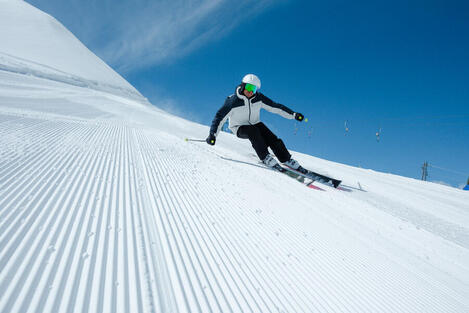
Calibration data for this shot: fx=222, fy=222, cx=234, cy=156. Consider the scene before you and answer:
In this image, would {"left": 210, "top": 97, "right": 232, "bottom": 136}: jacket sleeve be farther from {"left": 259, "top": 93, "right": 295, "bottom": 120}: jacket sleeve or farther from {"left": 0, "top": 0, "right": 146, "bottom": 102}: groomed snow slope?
{"left": 0, "top": 0, "right": 146, "bottom": 102}: groomed snow slope

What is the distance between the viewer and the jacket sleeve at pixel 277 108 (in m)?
4.73

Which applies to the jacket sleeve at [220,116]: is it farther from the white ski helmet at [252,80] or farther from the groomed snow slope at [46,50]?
the groomed snow slope at [46,50]

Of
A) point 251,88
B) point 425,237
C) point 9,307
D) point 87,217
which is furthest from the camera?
point 251,88

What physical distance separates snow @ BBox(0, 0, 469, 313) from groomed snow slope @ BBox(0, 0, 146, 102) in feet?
105

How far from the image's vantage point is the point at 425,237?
1945mm

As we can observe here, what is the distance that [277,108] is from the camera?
4.82 m

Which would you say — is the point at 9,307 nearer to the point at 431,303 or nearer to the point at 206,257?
the point at 206,257

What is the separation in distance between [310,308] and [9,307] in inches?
42.3

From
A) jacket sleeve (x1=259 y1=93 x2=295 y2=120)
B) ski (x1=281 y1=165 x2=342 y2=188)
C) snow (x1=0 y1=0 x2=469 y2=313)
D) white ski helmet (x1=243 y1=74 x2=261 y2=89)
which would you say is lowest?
snow (x1=0 y1=0 x2=469 y2=313)

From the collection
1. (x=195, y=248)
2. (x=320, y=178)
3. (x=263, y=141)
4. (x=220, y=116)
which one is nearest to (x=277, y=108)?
(x=263, y=141)

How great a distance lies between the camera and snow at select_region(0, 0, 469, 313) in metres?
0.87

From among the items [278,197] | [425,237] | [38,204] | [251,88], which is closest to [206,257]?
[38,204]

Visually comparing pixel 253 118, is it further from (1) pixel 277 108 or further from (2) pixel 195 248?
(2) pixel 195 248

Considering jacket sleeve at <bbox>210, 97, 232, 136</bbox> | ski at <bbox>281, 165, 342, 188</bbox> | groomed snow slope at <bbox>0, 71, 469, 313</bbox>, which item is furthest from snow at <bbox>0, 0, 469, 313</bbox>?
jacket sleeve at <bbox>210, 97, 232, 136</bbox>
